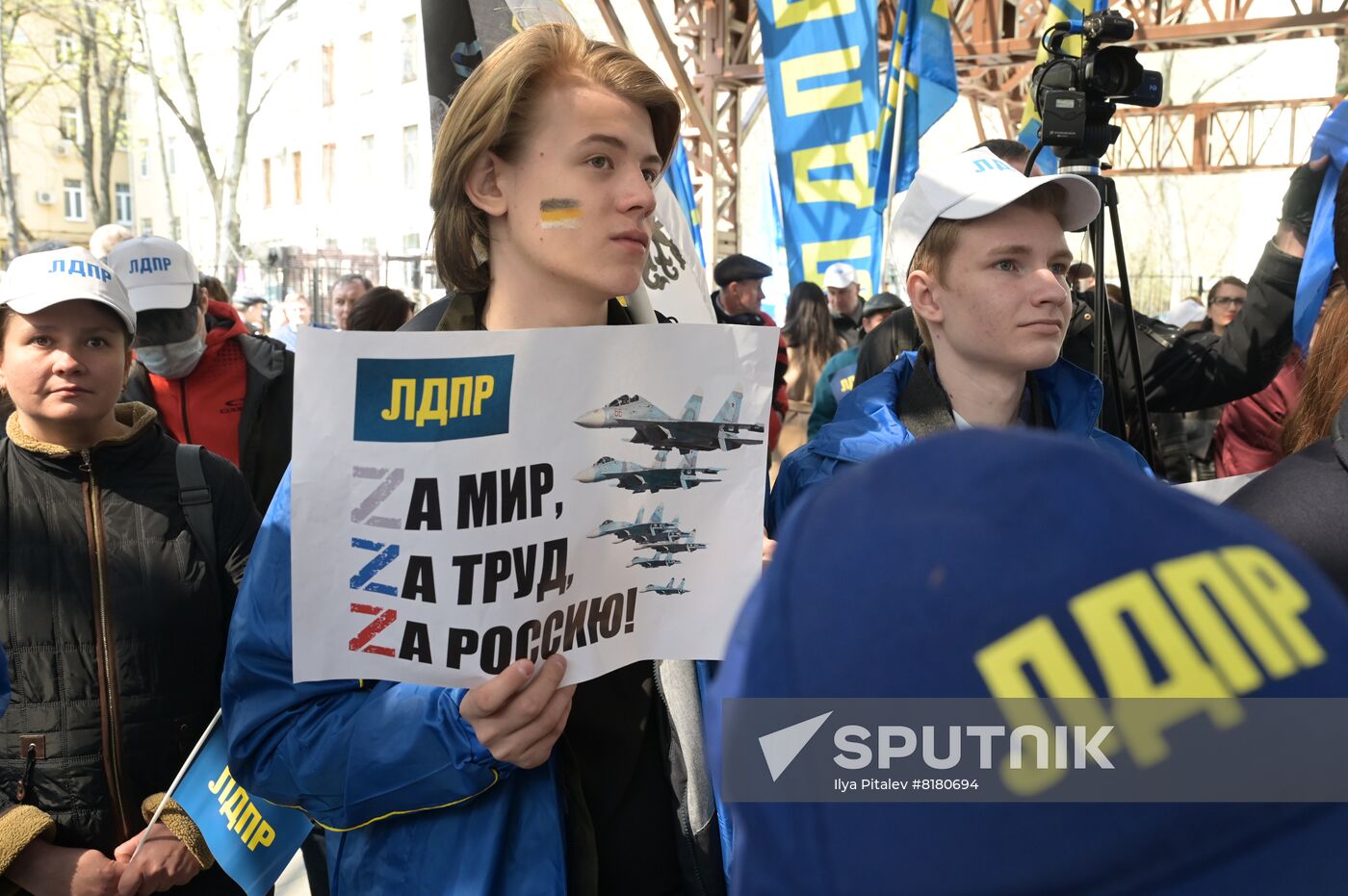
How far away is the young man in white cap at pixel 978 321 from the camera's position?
2.13m

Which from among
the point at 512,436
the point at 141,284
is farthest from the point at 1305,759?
the point at 141,284

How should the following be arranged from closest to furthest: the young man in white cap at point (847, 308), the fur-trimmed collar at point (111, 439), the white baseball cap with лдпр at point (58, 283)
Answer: the fur-trimmed collar at point (111, 439)
the white baseball cap with лдпр at point (58, 283)
the young man in white cap at point (847, 308)

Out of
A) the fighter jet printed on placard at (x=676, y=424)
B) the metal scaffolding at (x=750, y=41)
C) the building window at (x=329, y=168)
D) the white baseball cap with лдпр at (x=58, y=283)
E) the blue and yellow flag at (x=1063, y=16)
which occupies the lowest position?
the fighter jet printed on placard at (x=676, y=424)

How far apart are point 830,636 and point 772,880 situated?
107 mm

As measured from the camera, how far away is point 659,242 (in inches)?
121

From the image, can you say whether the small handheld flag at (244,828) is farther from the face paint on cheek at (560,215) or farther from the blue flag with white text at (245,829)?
the face paint on cheek at (560,215)

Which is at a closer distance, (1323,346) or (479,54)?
(1323,346)

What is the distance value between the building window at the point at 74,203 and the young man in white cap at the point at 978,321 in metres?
49.8

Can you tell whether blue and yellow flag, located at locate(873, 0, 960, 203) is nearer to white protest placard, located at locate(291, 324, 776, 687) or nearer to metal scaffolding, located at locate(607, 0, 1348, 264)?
metal scaffolding, located at locate(607, 0, 1348, 264)

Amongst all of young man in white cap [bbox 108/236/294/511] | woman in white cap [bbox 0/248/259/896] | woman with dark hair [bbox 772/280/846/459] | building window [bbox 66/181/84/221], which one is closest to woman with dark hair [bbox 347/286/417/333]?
young man in white cap [bbox 108/236/294/511]

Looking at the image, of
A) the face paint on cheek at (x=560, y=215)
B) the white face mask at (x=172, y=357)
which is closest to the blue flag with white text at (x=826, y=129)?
the white face mask at (x=172, y=357)

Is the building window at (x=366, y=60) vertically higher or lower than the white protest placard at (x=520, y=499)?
higher

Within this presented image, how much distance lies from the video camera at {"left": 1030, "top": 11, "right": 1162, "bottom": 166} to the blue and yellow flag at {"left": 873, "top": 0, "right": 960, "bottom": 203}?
12.7ft

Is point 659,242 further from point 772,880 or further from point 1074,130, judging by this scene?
point 772,880
